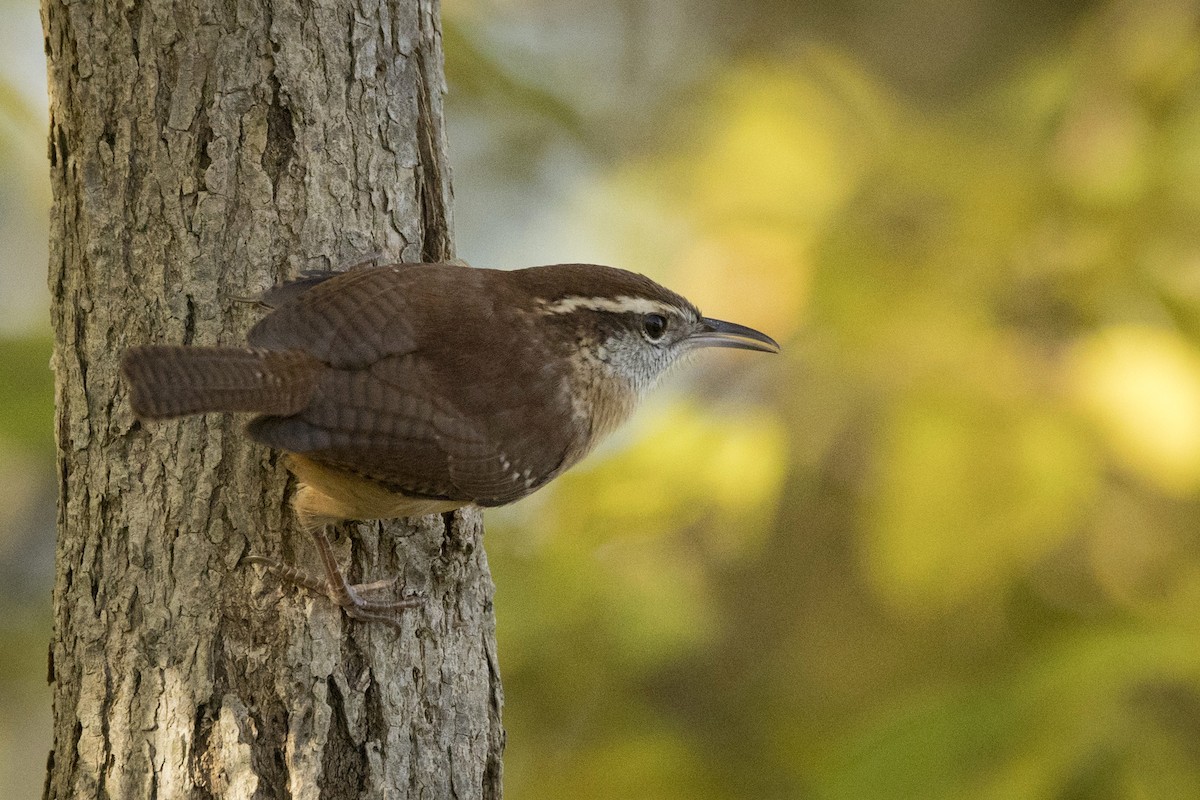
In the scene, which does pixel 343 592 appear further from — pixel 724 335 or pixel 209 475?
pixel 724 335

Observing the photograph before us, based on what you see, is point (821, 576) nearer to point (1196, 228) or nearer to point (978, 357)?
point (978, 357)

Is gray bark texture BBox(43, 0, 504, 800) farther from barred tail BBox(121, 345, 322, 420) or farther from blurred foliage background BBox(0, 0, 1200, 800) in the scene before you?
blurred foliage background BBox(0, 0, 1200, 800)

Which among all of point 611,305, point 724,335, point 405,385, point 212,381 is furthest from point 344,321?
point 724,335

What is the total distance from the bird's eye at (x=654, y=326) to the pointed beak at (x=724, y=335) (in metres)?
0.16

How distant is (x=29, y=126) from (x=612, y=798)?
3.20 meters

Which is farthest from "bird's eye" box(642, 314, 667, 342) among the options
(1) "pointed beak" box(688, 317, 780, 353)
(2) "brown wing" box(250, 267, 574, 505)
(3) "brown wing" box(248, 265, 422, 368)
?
(3) "brown wing" box(248, 265, 422, 368)

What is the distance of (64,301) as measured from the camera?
8.40 feet

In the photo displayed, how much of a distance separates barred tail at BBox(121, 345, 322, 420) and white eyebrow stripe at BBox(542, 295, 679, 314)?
73cm

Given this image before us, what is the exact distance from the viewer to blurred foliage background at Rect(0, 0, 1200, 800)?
331cm

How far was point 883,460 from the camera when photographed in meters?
3.61

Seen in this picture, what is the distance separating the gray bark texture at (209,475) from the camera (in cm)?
240

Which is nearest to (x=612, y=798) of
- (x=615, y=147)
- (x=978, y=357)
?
(x=978, y=357)

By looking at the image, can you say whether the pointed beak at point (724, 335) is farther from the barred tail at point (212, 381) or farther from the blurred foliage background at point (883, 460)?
the barred tail at point (212, 381)

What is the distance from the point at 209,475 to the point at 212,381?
0.46m
